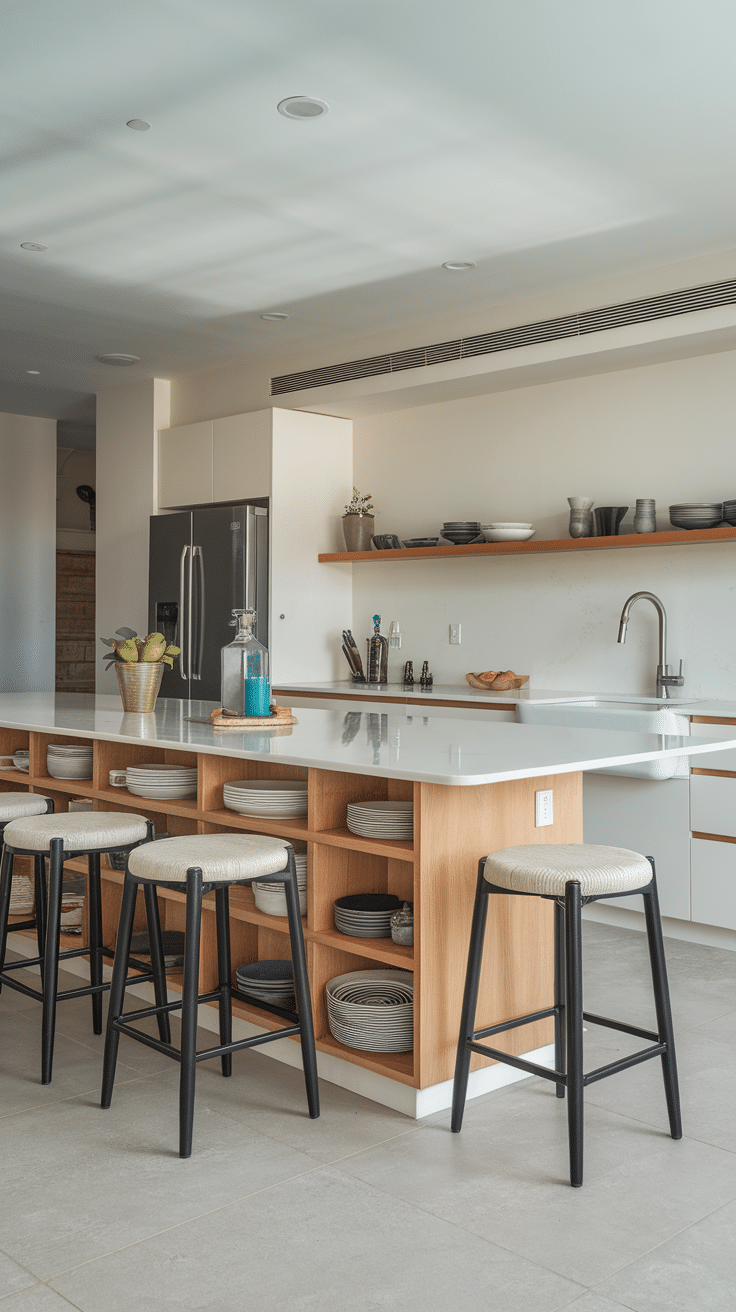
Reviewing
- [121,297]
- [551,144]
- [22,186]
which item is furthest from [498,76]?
[121,297]

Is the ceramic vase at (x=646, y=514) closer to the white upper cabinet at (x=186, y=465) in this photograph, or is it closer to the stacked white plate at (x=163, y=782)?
the stacked white plate at (x=163, y=782)

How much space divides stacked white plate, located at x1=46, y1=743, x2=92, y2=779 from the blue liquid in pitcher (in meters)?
0.62

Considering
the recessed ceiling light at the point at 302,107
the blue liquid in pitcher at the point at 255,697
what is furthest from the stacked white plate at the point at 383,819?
the recessed ceiling light at the point at 302,107

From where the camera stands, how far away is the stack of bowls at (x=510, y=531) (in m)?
4.98

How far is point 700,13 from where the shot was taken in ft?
8.46

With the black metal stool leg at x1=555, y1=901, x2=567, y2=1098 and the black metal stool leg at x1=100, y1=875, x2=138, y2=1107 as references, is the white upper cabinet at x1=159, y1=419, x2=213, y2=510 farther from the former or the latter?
the black metal stool leg at x1=555, y1=901, x2=567, y2=1098

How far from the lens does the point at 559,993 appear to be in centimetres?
258

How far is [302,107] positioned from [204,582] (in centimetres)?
306

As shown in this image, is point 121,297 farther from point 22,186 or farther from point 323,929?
point 323,929

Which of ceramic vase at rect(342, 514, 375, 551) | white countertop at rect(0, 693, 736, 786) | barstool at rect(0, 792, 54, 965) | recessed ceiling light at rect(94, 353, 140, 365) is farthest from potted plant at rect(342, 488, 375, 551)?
barstool at rect(0, 792, 54, 965)

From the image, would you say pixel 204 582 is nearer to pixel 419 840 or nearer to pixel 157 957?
pixel 157 957

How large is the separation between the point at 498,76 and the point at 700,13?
1.81 ft

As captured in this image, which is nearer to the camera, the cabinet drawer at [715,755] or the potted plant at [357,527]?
the cabinet drawer at [715,755]

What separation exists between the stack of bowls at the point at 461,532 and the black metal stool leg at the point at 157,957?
113 inches
